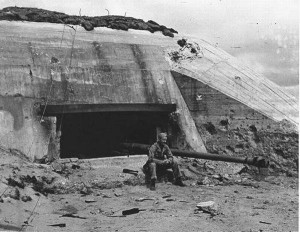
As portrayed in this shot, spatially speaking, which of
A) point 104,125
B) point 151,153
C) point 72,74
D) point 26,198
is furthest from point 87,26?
point 26,198

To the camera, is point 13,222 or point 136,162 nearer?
point 13,222

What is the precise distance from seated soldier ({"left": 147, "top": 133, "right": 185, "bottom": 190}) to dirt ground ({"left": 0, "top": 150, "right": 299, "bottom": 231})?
7.7 inches

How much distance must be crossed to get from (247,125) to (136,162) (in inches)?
101

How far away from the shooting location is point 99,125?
38.0 feet

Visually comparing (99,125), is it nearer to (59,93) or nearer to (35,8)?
(59,93)

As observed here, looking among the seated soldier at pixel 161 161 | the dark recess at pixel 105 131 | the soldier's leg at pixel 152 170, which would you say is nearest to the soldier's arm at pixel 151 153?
the seated soldier at pixel 161 161

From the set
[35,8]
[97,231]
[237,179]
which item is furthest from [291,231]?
[35,8]

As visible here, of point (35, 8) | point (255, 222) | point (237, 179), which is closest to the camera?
point (255, 222)

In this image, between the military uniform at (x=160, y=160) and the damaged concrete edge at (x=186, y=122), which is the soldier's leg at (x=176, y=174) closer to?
the military uniform at (x=160, y=160)

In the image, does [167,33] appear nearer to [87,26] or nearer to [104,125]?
[87,26]

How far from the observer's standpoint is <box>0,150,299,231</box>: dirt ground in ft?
18.6

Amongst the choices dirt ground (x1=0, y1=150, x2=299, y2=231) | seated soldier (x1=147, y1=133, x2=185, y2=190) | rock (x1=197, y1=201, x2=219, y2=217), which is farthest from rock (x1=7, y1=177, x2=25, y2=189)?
rock (x1=197, y1=201, x2=219, y2=217)

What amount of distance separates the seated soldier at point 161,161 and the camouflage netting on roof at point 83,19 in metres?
4.12

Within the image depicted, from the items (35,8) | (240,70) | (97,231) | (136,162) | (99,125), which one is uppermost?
(35,8)
